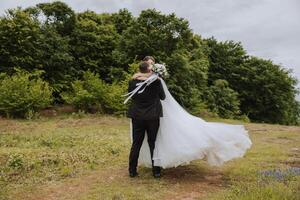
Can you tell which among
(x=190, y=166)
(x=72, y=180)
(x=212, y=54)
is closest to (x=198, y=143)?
(x=190, y=166)

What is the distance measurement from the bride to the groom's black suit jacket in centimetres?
12

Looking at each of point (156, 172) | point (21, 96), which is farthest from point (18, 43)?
point (156, 172)

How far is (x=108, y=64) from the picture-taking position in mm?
26188

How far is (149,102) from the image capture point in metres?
7.93

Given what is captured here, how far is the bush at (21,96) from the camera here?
19.4 meters

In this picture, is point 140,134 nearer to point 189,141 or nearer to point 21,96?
point 189,141

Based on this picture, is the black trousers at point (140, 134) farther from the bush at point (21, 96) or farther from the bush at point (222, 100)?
the bush at point (222, 100)

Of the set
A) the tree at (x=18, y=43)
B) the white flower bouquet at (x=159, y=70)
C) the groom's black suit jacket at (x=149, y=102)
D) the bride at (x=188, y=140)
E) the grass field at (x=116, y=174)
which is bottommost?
the grass field at (x=116, y=174)

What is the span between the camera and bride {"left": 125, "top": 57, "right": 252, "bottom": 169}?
7.79 meters

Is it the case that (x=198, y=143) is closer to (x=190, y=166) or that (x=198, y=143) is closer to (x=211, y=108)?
(x=190, y=166)

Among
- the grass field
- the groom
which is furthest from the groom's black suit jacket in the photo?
the grass field

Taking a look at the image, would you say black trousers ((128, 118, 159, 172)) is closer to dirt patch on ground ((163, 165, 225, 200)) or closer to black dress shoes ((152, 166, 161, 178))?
black dress shoes ((152, 166, 161, 178))

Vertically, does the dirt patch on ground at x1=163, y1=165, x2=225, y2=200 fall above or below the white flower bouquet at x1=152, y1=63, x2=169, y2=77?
below

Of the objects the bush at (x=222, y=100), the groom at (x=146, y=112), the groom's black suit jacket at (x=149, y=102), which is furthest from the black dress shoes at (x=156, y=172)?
the bush at (x=222, y=100)
